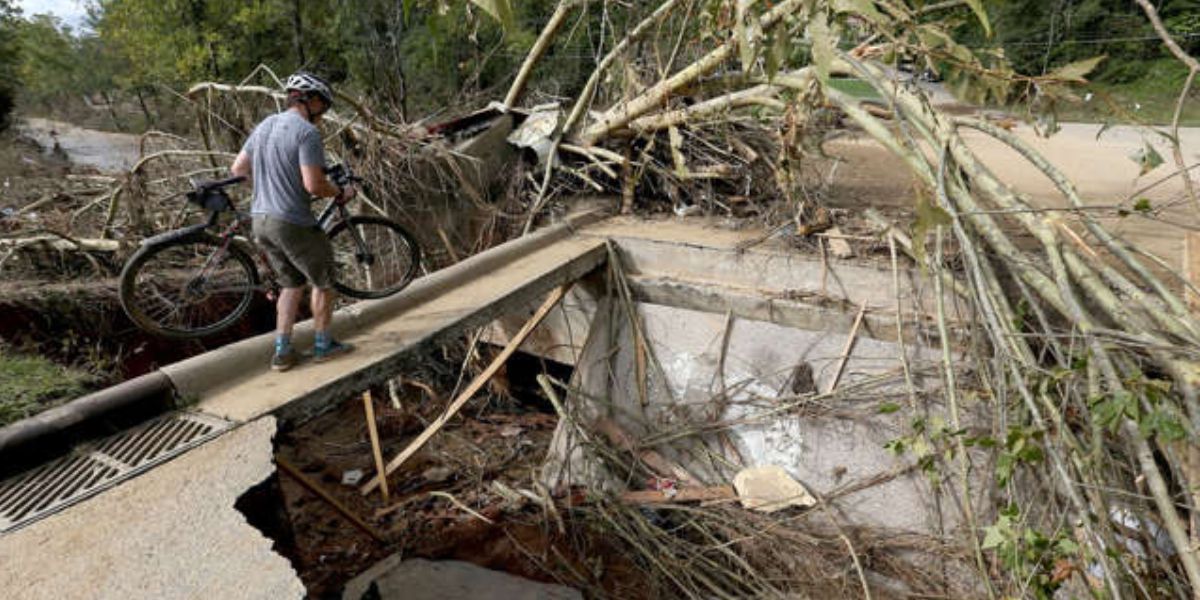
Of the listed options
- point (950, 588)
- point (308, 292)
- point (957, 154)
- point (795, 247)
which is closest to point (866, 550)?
point (950, 588)

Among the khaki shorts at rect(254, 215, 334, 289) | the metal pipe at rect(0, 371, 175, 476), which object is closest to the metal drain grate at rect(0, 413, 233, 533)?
the metal pipe at rect(0, 371, 175, 476)

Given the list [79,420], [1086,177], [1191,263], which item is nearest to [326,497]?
[79,420]

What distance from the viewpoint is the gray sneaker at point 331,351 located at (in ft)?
12.0

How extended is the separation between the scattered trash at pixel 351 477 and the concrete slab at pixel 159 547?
2.69m

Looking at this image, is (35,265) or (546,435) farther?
(546,435)

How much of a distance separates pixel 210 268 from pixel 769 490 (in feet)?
14.2

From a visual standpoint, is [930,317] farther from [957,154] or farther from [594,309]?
[594,309]

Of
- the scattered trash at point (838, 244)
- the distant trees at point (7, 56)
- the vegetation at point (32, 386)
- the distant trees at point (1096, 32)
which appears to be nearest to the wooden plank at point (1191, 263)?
the scattered trash at point (838, 244)

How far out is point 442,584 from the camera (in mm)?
4141

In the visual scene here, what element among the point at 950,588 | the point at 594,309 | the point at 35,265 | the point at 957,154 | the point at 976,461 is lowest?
the point at 950,588

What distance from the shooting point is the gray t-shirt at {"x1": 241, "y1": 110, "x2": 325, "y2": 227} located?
10.7 ft

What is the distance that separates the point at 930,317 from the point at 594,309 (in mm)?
2863

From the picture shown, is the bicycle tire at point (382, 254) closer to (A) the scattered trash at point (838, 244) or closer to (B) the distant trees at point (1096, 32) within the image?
(A) the scattered trash at point (838, 244)

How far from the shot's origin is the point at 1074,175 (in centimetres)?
764
